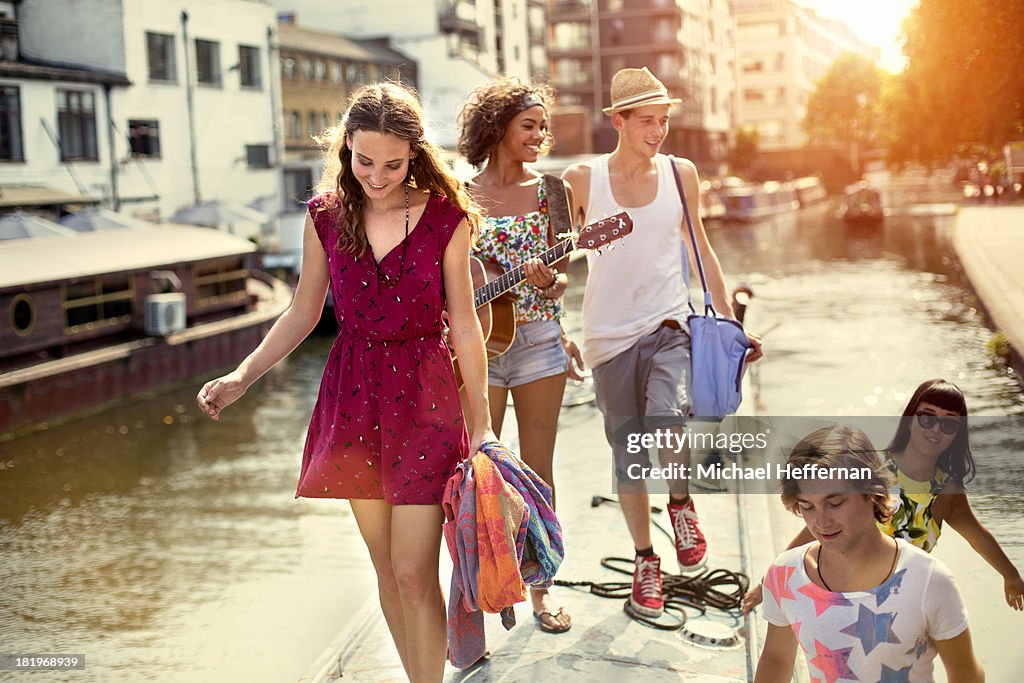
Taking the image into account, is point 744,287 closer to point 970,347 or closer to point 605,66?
point 970,347

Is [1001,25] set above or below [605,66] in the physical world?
below

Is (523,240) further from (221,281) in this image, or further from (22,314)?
(221,281)

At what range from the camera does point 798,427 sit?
3.04 meters

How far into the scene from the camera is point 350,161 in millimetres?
2398

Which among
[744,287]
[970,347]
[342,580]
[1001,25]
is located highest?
[1001,25]

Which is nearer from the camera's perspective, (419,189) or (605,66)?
(419,189)

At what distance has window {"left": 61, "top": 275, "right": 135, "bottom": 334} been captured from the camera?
1412 centimetres

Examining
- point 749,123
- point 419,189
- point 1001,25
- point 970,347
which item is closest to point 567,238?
point 419,189

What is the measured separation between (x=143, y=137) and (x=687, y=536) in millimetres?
19325

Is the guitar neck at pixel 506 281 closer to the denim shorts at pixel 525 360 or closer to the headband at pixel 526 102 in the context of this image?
the denim shorts at pixel 525 360

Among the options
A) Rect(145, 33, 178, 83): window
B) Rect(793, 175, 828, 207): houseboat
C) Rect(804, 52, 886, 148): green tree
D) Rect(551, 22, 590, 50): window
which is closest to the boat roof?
Rect(145, 33, 178, 83): window

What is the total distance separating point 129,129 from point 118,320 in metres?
6.37

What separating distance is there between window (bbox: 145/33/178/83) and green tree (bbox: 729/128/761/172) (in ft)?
42.8

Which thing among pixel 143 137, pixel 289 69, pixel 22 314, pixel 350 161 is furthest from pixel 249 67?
pixel 350 161
